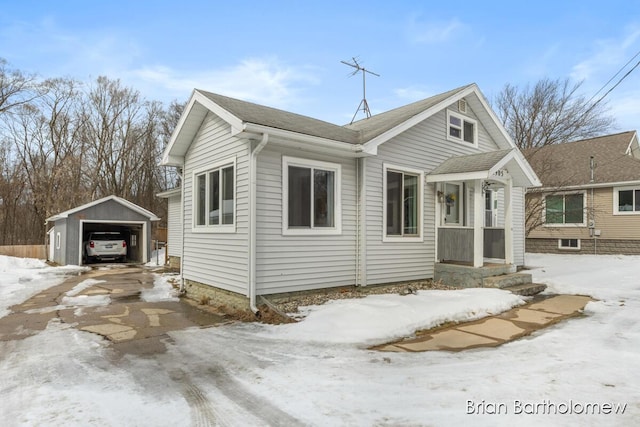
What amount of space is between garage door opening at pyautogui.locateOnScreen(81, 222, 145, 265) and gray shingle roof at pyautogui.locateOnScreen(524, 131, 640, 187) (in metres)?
19.9

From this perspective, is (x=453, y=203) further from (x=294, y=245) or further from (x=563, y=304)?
(x=294, y=245)

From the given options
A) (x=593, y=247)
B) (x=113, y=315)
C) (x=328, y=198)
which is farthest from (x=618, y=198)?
(x=113, y=315)

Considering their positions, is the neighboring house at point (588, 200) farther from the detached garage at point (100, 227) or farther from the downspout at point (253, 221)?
the detached garage at point (100, 227)

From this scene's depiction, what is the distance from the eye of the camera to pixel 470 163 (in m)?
8.43

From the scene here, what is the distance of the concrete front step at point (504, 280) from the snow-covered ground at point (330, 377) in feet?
6.42

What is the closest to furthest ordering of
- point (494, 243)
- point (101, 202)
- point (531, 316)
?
point (531, 316)
point (494, 243)
point (101, 202)

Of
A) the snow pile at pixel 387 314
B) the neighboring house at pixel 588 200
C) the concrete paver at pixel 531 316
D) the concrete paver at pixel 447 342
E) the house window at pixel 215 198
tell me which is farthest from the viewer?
the neighboring house at pixel 588 200

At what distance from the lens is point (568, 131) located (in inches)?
865

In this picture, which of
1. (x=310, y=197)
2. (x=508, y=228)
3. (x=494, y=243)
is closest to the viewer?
(x=310, y=197)

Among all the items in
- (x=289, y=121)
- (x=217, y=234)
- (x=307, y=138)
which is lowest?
(x=217, y=234)

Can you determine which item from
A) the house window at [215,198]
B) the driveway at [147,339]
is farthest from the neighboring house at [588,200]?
the driveway at [147,339]

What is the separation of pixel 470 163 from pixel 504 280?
2745 mm

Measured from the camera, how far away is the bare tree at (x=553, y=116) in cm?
2153

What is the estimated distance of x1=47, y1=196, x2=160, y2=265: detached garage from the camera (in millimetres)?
15500
